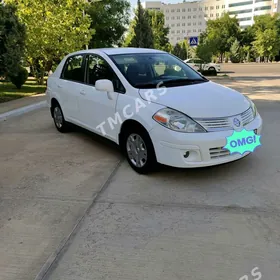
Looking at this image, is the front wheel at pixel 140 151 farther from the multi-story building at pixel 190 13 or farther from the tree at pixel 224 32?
the multi-story building at pixel 190 13

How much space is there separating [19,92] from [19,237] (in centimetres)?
1074

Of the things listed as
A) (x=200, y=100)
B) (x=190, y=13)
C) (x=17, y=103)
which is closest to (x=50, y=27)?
(x=17, y=103)

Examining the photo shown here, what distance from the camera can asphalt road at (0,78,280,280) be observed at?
235cm

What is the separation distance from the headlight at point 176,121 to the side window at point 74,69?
211 cm

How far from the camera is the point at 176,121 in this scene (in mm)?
3537

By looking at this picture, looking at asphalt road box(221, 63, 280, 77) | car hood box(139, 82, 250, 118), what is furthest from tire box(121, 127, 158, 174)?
asphalt road box(221, 63, 280, 77)

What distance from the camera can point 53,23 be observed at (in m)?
13.0

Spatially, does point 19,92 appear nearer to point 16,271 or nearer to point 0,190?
point 0,190

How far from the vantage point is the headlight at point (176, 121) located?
11.5 feet

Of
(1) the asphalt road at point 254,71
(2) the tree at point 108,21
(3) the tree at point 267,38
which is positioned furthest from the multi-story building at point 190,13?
(2) the tree at point 108,21

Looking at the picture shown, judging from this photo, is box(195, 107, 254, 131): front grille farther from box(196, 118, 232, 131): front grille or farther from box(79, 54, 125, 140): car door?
box(79, 54, 125, 140): car door

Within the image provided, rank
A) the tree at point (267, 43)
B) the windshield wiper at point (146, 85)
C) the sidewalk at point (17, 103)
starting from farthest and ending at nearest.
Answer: the tree at point (267, 43)
the sidewalk at point (17, 103)
the windshield wiper at point (146, 85)

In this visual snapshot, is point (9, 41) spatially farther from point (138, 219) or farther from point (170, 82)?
point (138, 219)

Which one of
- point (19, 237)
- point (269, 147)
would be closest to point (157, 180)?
point (19, 237)
